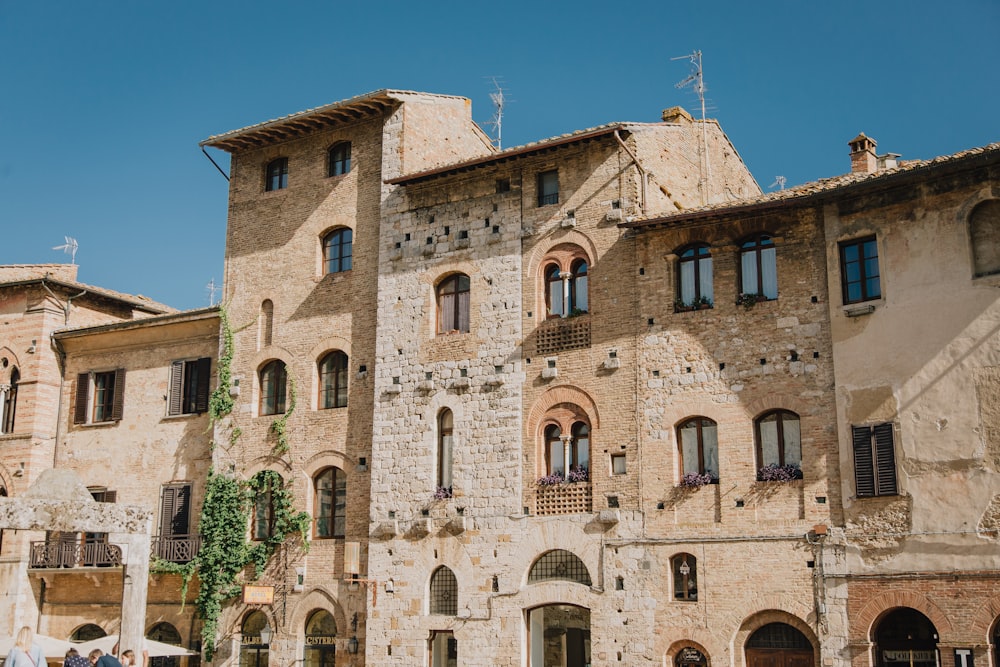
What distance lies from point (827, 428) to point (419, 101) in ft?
41.7

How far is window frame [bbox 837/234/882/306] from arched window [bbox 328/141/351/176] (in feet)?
40.4

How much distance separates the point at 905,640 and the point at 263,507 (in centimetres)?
1456

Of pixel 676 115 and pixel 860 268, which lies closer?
pixel 860 268

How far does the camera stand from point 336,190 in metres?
27.8

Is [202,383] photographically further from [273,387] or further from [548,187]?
[548,187]

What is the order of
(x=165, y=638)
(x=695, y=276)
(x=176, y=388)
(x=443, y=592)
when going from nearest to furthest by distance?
(x=695, y=276) → (x=443, y=592) → (x=165, y=638) → (x=176, y=388)

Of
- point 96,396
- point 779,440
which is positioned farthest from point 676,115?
point 96,396

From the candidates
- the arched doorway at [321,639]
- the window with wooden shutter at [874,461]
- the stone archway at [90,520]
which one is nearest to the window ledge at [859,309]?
the window with wooden shutter at [874,461]

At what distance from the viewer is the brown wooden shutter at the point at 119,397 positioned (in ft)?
98.3

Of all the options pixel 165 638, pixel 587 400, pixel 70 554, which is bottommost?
pixel 165 638

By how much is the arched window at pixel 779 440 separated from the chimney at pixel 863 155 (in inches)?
286

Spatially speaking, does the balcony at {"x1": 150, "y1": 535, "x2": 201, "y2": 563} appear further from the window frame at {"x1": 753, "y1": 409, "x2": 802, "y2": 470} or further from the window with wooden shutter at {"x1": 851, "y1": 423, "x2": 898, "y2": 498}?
the window with wooden shutter at {"x1": 851, "y1": 423, "x2": 898, "y2": 498}

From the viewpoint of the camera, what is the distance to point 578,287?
79.0ft

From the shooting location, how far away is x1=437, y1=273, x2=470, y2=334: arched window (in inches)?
998
